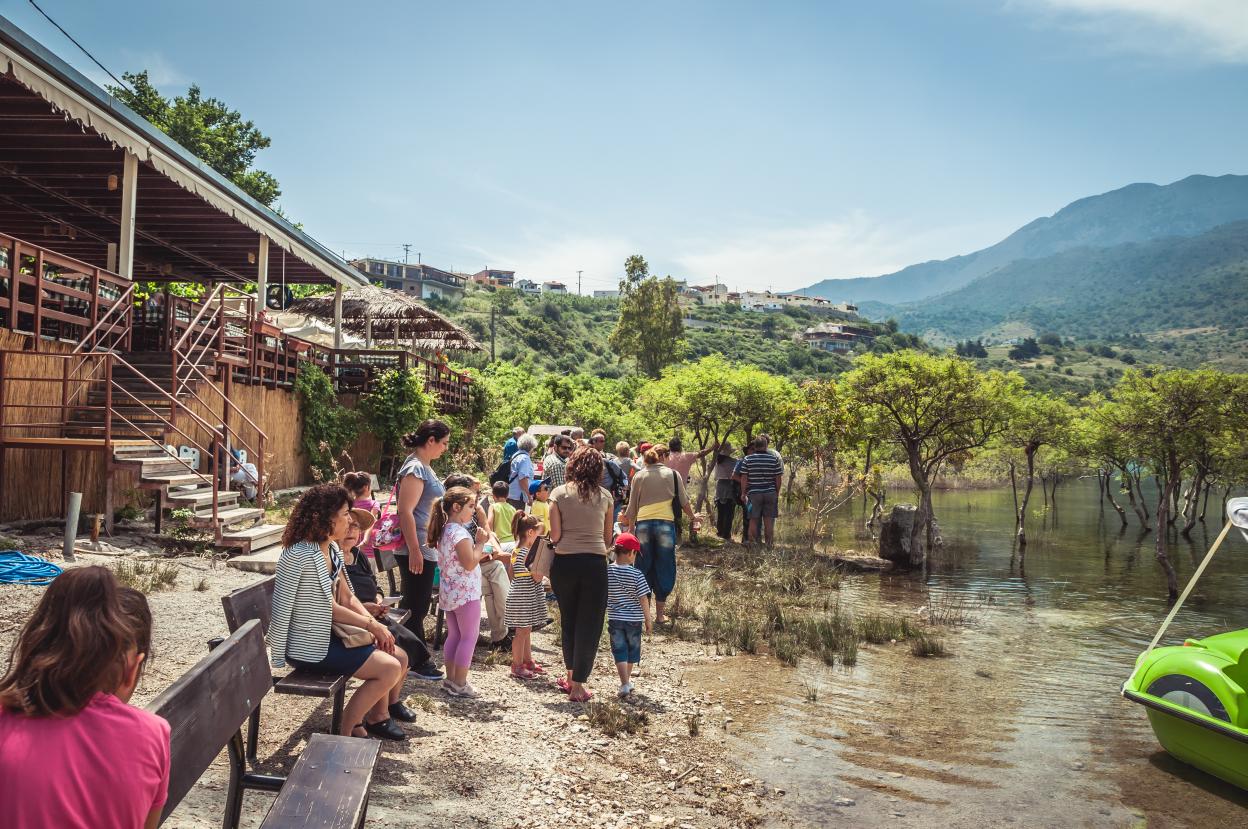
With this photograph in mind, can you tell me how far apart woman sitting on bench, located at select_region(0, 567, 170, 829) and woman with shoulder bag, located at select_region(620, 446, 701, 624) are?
6477 millimetres

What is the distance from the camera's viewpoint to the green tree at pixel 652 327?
55531 mm

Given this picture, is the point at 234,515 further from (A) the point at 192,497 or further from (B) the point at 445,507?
(B) the point at 445,507

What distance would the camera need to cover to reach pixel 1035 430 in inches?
1067

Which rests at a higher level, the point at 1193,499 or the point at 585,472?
the point at 585,472

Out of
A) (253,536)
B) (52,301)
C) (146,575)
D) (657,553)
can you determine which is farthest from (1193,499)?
(52,301)

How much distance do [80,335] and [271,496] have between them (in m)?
3.33

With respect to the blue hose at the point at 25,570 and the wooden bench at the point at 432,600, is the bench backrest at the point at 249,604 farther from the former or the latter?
the blue hose at the point at 25,570

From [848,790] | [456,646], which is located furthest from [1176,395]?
[456,646]

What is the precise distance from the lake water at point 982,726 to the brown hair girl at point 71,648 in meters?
4.04

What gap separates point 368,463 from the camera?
1764 centimetres

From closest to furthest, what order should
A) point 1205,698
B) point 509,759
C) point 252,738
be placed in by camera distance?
point 252,738 → point 509,759 → point 1205,698

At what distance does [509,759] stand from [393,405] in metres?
12.9

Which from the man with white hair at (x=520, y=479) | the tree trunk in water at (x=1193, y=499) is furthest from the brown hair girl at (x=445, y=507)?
the tree trunk in water at (x=1193, y=499)

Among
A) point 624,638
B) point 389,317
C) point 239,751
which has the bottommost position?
point 624,638
